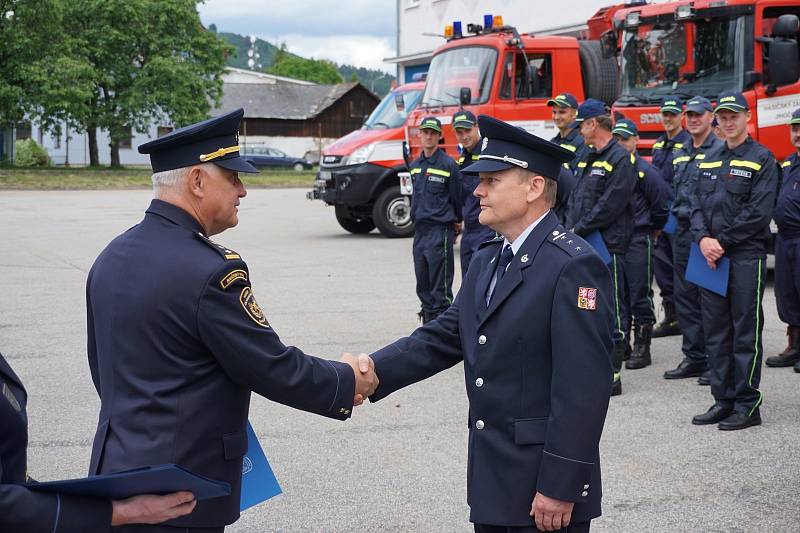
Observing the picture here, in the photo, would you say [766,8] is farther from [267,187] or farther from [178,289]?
[267,187]

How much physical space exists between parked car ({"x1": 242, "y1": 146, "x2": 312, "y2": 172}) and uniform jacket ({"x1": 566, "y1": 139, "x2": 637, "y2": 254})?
49.5 m

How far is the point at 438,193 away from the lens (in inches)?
366

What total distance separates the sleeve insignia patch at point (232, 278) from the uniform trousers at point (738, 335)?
443 cm

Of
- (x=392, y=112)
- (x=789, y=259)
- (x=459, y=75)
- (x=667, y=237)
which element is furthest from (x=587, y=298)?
(x=392, y=112)

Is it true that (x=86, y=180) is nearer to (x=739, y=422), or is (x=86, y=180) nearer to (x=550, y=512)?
(x=739, y=422)

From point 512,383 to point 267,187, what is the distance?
36.0 metres

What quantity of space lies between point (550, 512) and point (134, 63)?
50137 mm

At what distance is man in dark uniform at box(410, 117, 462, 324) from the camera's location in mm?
9234

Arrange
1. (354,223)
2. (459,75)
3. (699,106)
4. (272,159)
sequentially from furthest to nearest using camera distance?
(272,159)
(354,223)
(459,75)
(699,106)

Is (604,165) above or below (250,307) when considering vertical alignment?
above

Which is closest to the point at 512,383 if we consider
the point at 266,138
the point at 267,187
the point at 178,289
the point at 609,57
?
the point at 178,289

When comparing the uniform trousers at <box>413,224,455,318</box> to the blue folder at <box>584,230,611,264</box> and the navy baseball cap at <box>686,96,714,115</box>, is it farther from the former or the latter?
the navy baseball cap at <box>686,96,714,115</box>

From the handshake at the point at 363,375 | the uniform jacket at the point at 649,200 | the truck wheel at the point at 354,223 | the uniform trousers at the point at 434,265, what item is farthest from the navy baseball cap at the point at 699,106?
the truck wheel at the point at 354,223

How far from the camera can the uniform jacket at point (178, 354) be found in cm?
272
